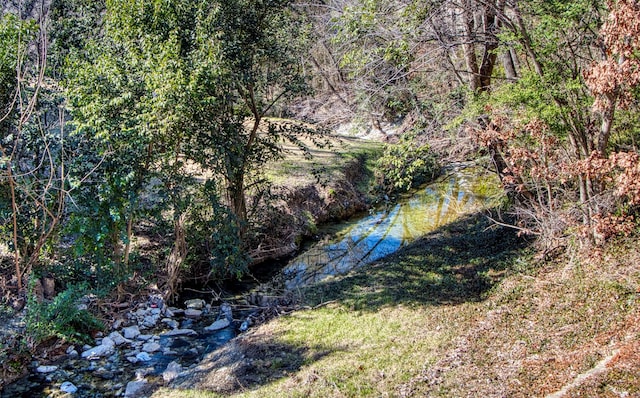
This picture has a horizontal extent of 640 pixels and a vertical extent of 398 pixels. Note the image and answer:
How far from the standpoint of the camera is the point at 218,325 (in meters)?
8.38

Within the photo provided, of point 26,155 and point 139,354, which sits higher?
A: point 26,155

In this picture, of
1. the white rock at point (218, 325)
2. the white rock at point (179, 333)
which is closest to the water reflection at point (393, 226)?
the white rock at point (218, 325)

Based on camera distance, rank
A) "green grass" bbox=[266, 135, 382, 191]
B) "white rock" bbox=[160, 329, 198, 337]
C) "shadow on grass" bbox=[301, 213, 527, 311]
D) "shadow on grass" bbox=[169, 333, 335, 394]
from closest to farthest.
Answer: "shadow on grass" bbox=[169, 333, 335, 394] < "shadow on grass" bbox=[301, 213, 527, 311] < "white rock" bbox=[160, 329, 198, 337] < "green grass" bbox=[266, 135, 382, 191]

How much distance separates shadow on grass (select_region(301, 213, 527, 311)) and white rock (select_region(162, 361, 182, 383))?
7.89 feet

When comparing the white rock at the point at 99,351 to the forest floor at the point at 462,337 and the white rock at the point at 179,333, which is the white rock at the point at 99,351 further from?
the forest floor at the point at 462,337

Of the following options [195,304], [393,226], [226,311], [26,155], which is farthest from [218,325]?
[393,226]

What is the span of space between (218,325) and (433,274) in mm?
3796

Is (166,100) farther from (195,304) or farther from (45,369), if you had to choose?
(45,369)

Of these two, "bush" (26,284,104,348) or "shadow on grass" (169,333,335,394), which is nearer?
"shadow on grass" (169,333,335,394)

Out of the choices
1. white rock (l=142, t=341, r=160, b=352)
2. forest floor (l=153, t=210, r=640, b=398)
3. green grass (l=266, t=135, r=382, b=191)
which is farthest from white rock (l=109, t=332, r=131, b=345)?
green grass (l=266, t=135, r=382, b=191)

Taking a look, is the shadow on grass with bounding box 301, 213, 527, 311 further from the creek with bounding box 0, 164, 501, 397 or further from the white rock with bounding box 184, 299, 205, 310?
the white rock with bounding box 184, 299, 205, 310

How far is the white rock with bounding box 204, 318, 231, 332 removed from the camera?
27.3 feet

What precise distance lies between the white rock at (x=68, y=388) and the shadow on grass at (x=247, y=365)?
4.21 ft

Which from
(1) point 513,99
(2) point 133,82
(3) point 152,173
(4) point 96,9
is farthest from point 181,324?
(1) point 513,99
